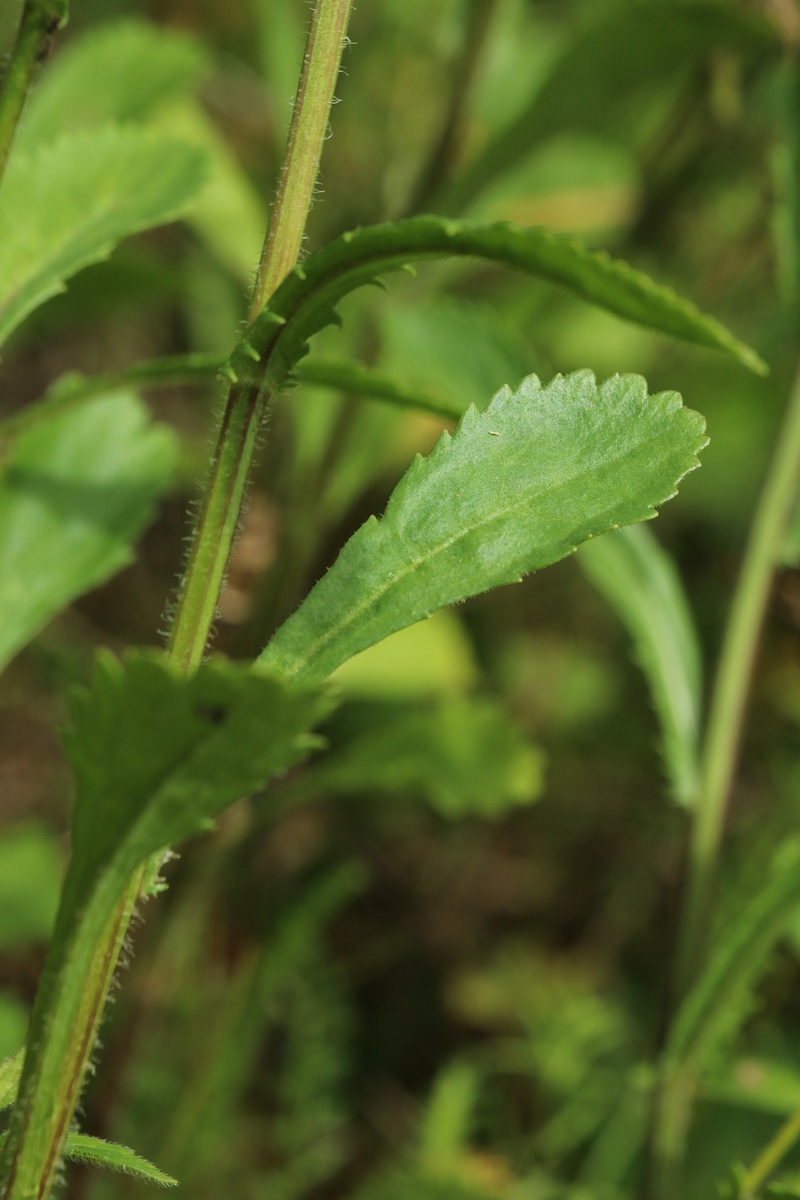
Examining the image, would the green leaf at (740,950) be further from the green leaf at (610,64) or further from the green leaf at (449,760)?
the green leaf at (610,64)

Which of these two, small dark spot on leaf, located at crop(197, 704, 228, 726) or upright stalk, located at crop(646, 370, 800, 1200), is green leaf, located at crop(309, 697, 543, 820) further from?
small dark spot on leaf, located at crop(197, 704, 228, 726)

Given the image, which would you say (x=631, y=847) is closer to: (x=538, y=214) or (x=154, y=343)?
(x=538, y=214)

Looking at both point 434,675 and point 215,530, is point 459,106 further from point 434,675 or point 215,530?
point 215,530

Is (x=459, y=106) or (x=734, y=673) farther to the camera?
(x=459, y=106)

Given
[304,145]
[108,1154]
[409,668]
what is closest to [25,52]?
[304,145]

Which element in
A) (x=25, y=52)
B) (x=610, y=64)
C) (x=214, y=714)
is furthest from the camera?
(x=610, y=64)

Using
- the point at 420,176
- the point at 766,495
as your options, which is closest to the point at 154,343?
the point at 420,176
